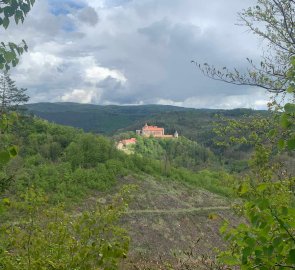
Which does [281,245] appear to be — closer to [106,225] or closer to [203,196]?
[106,225]

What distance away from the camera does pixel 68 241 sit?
4520 millimetres

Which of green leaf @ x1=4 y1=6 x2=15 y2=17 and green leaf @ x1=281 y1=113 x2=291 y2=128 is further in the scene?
green leaf @ x1=4 y1=6 x2=15 y2=17

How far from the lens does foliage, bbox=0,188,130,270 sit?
401 centimetres

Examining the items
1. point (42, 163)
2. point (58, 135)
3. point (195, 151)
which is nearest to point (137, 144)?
point (195, 151)

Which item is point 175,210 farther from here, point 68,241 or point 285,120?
point 285,120

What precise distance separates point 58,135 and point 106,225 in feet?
Answer: 97.0

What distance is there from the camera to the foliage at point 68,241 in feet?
13.2

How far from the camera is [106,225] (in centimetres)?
454

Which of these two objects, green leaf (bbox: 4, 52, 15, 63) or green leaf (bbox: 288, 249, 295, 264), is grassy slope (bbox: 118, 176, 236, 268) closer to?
green leaf (bbox: 4, 52, 15, 63)

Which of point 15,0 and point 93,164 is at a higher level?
point 15,0

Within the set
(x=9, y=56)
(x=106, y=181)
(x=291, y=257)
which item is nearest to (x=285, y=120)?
(x=291, y=257)

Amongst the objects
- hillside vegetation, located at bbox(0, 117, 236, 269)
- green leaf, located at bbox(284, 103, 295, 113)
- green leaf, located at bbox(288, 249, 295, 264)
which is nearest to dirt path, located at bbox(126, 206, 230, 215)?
hillside vegetation, located at bbox(0, 117, 236, 269)

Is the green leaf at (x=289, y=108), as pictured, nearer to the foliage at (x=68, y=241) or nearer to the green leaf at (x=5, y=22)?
the green leaf at (x=5, y=22)

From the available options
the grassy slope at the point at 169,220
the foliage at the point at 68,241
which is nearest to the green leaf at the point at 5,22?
the foliage at the point at 68,241
